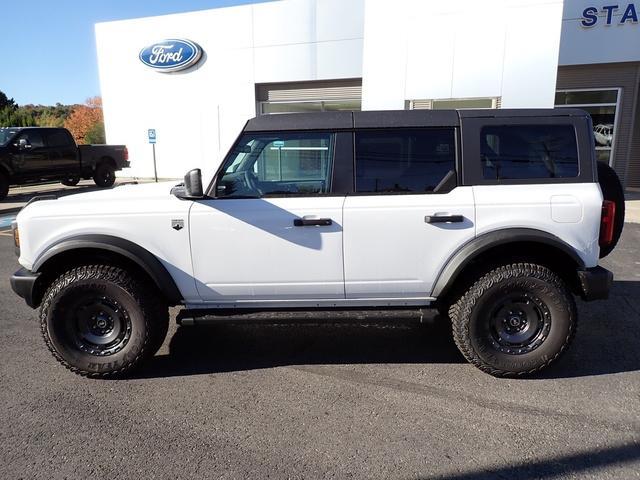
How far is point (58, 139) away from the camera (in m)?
14.6

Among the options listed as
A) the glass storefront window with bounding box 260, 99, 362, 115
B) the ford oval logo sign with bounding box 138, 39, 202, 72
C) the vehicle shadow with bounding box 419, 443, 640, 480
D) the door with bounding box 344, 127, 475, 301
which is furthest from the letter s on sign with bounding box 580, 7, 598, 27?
the vehicle shadow with bounding box 419, 443, 640, 480

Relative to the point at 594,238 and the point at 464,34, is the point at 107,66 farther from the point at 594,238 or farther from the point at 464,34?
the point at 594,238

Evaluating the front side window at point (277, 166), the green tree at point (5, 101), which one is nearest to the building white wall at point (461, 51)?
the front side window at point (277, 166)

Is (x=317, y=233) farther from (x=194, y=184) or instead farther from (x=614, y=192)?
(x=614, y=192)

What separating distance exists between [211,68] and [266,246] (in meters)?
15.4

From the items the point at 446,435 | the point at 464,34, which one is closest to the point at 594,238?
the point at 446,435

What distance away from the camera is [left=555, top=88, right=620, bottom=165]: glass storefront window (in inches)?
523

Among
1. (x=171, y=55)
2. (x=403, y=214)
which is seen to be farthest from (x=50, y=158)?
(x=403, y=214)

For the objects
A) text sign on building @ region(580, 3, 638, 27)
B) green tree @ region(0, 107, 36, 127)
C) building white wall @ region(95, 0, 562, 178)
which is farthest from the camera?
green tree @ region(0, 107, 36, 127)

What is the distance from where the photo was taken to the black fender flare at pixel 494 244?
3225mm

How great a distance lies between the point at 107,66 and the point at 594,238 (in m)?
20.0

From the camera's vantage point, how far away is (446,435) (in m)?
2.76

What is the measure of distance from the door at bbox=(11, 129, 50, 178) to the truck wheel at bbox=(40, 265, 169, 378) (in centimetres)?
1218

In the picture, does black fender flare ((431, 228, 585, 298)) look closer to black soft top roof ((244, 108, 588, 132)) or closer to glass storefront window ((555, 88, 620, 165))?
black soft top roof ((244, 108, 588, 132))
